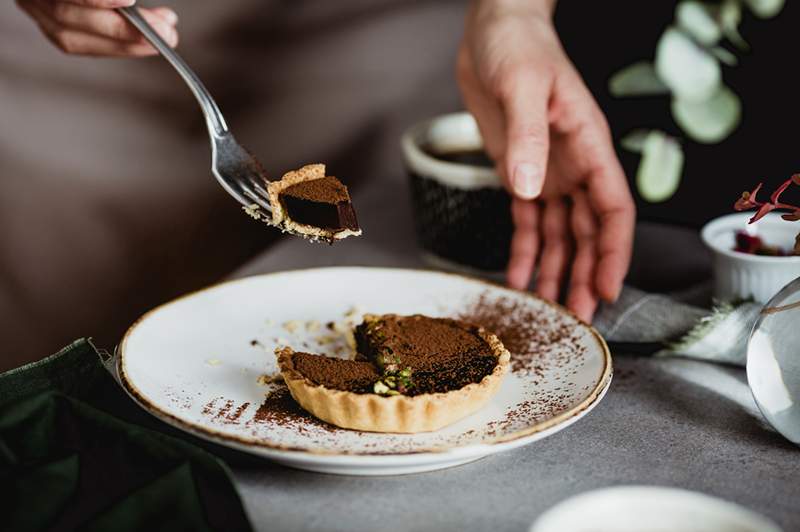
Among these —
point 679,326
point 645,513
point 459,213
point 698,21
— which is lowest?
point 679,326

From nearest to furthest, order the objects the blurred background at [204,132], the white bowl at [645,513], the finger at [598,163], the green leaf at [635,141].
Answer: the white bowl at [645,513] < the finger at [598,163] < the green leaf at [635,141] < the blurred background at [204,132]

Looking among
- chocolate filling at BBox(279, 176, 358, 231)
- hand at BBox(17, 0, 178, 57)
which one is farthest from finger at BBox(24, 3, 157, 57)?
chocolate filling at BBox(279, 176, 358, 231)

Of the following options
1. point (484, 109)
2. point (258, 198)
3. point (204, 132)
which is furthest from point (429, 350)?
point (204, 132)

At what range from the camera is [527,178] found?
5.27ft

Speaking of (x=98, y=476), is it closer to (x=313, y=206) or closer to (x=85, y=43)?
(x=313, y=206)

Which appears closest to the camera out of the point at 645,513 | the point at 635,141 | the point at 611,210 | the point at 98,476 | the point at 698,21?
the point at 645,513

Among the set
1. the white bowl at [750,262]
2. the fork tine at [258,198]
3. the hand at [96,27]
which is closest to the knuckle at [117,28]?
the hand at [96,27]

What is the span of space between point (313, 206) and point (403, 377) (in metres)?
0.33

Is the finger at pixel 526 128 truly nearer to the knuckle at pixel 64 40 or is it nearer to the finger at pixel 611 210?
the finger at pixel 611 210

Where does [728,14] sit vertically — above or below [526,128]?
above

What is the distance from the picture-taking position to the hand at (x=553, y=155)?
1751 mm

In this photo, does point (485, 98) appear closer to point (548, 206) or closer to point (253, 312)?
point (548, 206)

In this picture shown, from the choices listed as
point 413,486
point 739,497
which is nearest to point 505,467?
point 413,486

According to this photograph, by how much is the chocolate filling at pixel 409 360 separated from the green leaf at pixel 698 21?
79cm
